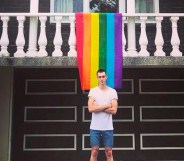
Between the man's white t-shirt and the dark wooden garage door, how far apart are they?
2855mm

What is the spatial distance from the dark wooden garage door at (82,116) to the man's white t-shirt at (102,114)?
2855mm

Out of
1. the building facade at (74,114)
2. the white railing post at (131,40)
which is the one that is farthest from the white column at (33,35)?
the white railing post at (131,40)

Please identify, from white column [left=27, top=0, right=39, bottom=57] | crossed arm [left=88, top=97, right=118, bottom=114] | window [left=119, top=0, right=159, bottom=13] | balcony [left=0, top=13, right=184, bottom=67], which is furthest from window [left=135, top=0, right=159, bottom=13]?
crossed arm [left=88, top=97, right=118, bottom=114]

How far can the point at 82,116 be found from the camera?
9047 millimetres

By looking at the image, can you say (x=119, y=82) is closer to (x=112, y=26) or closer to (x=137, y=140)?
(x=112, y=26)

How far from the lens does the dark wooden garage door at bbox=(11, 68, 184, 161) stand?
352 inches

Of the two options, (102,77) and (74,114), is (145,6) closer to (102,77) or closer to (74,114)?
(74,114)

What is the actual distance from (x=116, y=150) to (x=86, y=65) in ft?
8.03

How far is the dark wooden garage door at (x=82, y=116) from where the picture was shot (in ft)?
29.4

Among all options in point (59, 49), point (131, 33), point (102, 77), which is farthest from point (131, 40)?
point (102, 77)

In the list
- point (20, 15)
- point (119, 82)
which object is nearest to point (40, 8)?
point (20, 15)

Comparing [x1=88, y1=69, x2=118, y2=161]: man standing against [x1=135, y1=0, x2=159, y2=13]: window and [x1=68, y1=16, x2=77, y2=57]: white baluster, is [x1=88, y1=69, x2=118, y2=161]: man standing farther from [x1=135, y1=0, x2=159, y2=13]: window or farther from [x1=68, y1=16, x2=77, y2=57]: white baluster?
[x1=135, y1=0, x2=159, y2=13]: window

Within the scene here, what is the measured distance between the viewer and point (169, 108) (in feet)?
30.0

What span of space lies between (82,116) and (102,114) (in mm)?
2969
